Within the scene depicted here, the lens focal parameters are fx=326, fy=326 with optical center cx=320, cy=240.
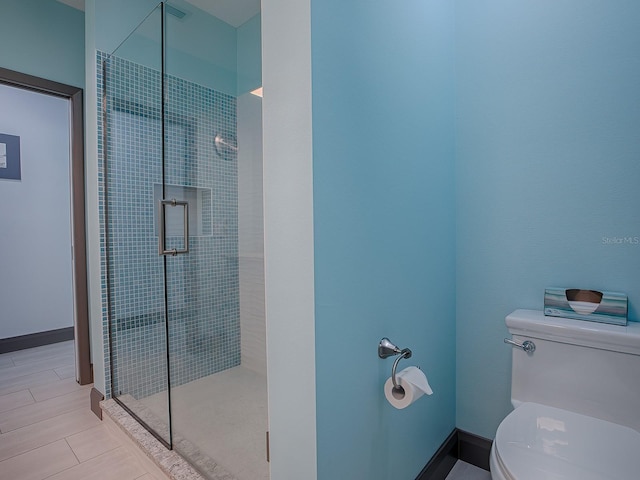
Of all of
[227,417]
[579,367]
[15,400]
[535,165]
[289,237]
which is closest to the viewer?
[289,237]

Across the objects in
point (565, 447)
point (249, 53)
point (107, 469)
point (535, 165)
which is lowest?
point (107, 469)

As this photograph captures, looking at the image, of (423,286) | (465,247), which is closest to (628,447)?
(423,286)

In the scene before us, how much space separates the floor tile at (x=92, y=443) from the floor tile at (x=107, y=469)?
5 cm

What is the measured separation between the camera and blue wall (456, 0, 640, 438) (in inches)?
46.5

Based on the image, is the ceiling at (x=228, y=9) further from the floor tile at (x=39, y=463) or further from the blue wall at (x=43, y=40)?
the floor tile at (x=39, y=463)

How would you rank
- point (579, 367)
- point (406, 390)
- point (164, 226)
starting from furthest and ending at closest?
point (164, 226), point (579, 367), point (406, 390)

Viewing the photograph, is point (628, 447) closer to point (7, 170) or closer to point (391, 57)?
point (391, 57)

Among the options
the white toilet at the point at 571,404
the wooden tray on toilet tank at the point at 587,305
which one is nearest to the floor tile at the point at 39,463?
the white toilet at the point at 571,404

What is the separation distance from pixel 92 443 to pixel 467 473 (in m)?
1.87

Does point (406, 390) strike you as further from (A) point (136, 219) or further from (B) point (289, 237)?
(A) point (136, 219)

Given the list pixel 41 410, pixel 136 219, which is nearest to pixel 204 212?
pixel 136 219

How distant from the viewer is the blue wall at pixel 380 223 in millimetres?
855

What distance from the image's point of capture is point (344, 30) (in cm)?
90

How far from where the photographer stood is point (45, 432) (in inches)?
70.4
